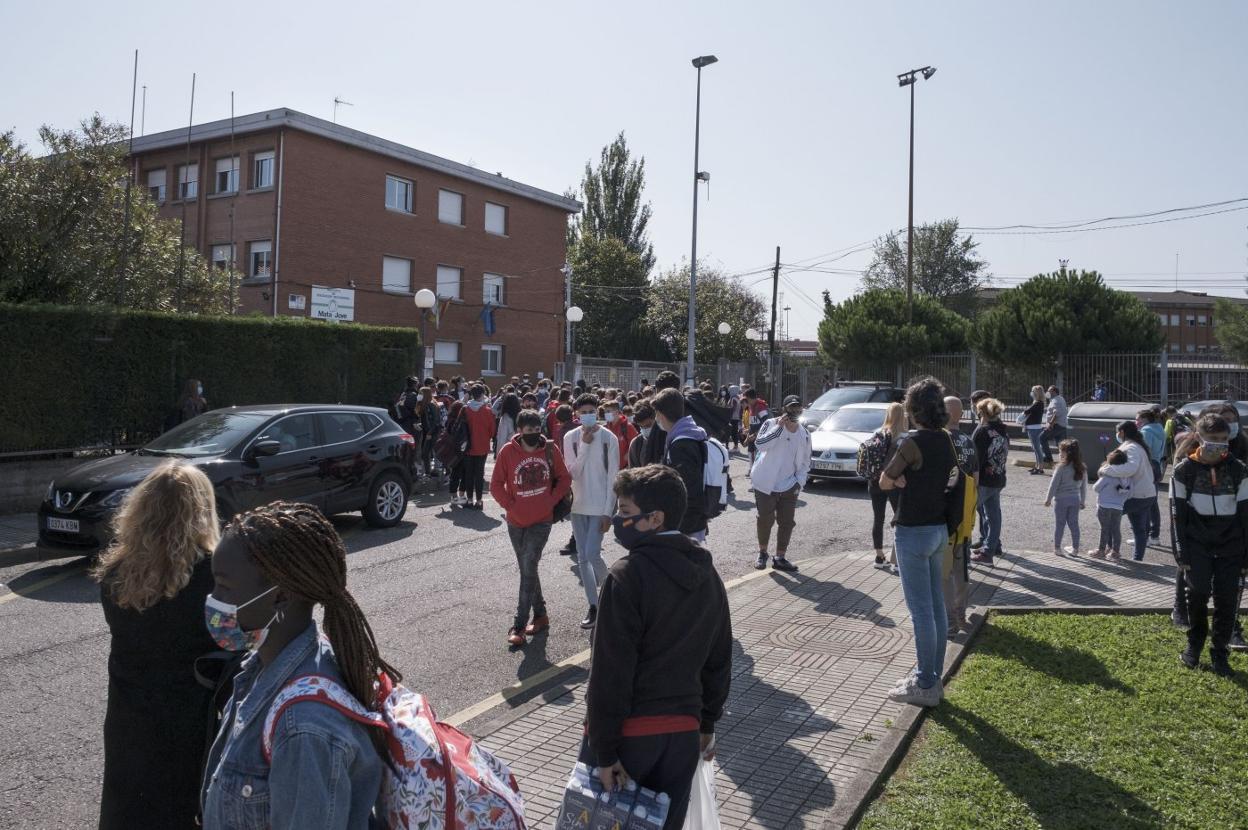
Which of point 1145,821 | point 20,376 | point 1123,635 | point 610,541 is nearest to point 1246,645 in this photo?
point 1123,635

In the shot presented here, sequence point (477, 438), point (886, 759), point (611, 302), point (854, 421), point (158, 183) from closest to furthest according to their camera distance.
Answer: point (886, 759), point (477, 438), point (854, 421), point (158, 183), point (611, 302)

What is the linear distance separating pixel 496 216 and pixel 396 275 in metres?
5.41

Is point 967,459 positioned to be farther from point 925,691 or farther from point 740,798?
point 740,798

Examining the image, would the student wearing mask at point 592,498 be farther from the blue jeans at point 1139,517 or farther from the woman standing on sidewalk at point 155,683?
the blue jeans at point 1139,517

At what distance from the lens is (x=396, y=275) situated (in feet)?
100

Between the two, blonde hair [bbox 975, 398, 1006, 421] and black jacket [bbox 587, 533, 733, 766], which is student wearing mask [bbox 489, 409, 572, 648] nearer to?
black jacket [bbox 587, 533, 733, 766]

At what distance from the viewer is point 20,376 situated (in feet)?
42.4

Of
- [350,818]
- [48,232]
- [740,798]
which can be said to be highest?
[48,232]

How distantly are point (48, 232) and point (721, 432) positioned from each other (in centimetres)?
1297

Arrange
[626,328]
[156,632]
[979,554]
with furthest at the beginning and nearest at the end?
[626,328]
[979,554]
[156,632]

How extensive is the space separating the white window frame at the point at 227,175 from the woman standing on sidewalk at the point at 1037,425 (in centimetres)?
2223

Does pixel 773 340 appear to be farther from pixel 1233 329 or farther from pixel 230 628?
A: pixel 230 628

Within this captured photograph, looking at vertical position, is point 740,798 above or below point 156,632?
below

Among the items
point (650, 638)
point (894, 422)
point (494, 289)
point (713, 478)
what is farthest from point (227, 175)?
point (650, 638)
